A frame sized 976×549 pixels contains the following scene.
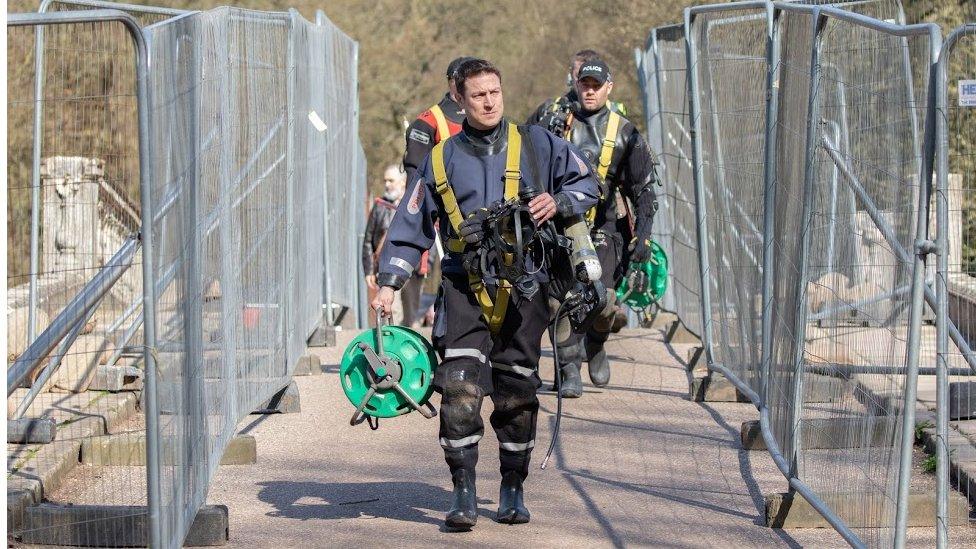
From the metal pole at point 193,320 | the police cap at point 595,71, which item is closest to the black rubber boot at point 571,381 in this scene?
the police cap at point 595,71

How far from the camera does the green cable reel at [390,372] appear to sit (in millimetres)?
6773

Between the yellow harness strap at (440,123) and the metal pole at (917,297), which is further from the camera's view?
the yellow harness strap at (440,123)

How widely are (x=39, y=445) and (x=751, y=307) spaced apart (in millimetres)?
3538

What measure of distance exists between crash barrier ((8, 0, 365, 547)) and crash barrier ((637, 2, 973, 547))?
2353 millimetres

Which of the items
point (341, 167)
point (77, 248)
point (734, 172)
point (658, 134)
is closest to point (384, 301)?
point (77, 248)

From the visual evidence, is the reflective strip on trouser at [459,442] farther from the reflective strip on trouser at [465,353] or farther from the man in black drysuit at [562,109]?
the man in black drysuit at [562,109]

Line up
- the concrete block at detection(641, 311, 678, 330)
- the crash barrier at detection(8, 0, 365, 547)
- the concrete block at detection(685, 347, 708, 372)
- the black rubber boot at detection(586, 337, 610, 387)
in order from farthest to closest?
the concrete block at detection(641, 311, 678, 330), the concrete block at detection(685, 347, 708, 372), the black rubber boot at detection(586, 337, 610, 387), the crash barrier at detection(8, 0, 365, 547)

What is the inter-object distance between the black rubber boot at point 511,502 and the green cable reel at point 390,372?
0.44m

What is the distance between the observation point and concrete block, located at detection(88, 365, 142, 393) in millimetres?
9000

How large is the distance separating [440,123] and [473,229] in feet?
11.3

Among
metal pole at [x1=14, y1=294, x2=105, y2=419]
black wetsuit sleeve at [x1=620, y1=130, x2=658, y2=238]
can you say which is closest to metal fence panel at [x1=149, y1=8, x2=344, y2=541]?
metal pole at [x1=14, y1=294, x2=105, y2=419]

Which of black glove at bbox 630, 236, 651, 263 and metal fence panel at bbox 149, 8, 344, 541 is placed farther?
black glove at bbox 630, 236, 651, 263

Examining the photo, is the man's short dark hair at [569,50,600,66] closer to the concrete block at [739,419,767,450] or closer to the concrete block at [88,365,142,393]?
the concrete block at [739,419,767,450]

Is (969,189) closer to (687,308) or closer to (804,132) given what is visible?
(804,132)
